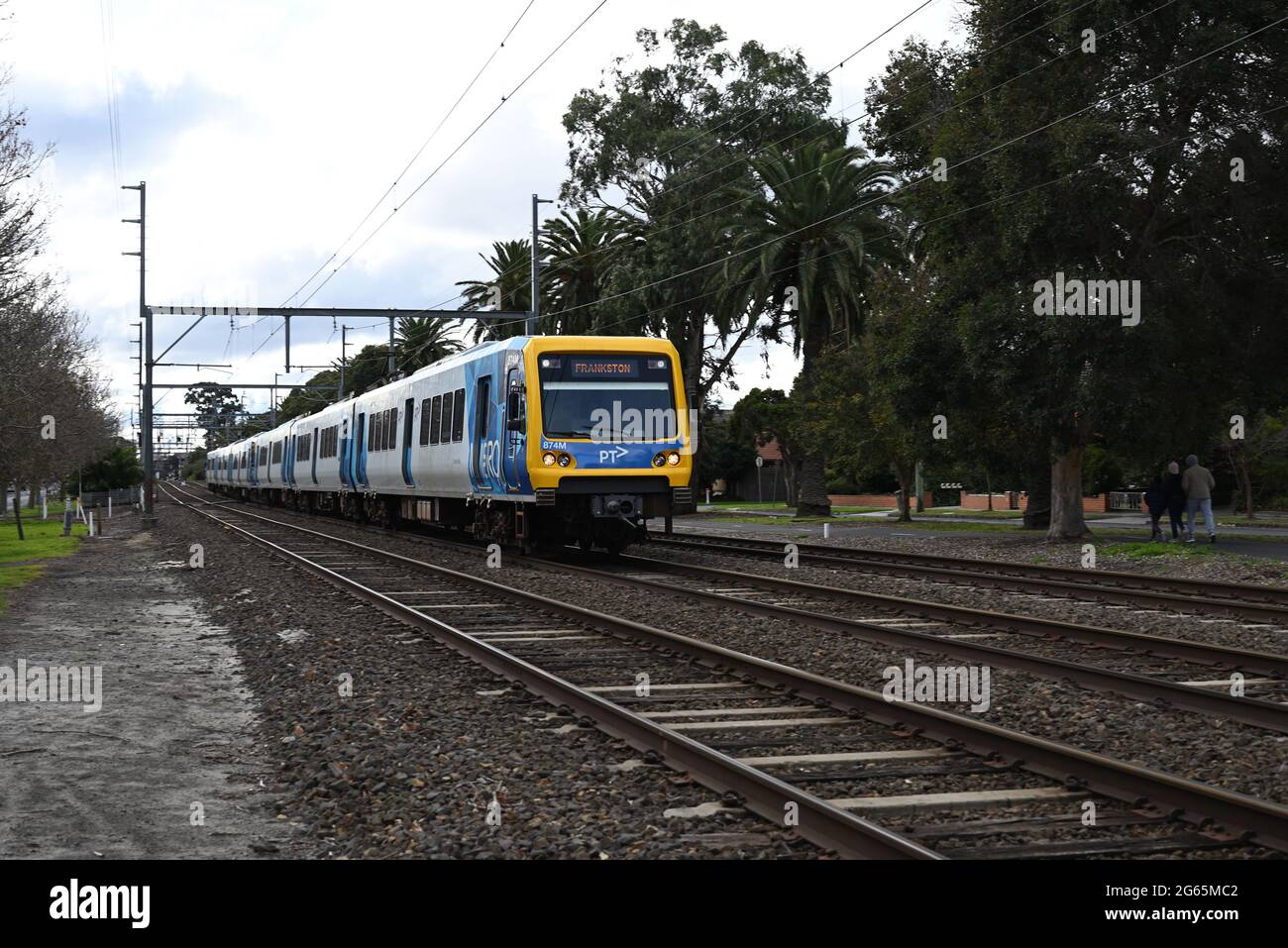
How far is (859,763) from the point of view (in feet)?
23.7

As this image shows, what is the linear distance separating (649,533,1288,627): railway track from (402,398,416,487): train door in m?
7.70

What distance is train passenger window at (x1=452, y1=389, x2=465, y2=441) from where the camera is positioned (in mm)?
24188

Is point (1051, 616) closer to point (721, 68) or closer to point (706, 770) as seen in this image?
point (706, 770)

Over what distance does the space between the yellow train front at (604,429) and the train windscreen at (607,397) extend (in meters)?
0.01

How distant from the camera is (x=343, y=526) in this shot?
37.9 m

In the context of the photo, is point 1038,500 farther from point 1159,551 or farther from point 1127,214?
point 1159,551

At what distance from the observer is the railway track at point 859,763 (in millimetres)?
5672

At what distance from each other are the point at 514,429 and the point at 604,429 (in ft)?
4.48

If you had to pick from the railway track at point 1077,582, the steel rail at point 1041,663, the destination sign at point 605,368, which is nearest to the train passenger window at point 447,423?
the destination sign at point 605,368

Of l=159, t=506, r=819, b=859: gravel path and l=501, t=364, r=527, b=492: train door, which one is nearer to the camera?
l=159, t=506, r=819, b=859: gravel path


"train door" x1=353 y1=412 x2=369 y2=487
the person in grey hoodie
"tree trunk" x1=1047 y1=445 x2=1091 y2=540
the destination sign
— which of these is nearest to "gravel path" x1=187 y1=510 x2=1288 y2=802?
the destination sign

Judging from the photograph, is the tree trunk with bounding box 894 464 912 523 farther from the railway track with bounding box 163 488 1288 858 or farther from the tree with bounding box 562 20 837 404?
the railway track with bounding box 163 488 1288 858

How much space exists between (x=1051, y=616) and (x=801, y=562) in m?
8.28

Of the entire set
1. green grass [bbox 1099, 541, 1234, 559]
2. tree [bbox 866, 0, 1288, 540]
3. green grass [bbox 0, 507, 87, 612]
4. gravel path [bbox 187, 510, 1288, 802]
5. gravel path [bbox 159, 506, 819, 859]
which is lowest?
gravel path [bbox 159, 506, 819, 859]
